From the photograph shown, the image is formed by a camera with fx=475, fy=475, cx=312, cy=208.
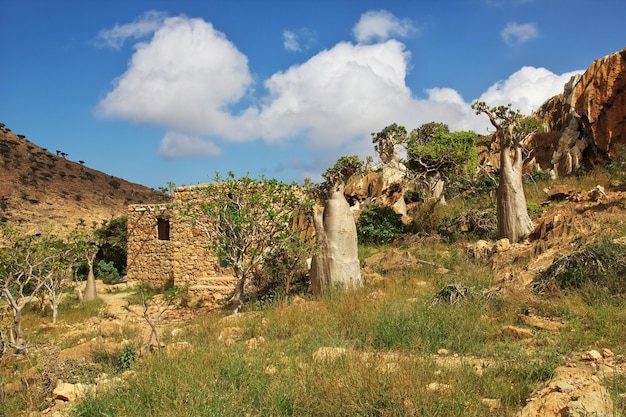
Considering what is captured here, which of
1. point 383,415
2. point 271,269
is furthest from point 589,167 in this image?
point 383,415

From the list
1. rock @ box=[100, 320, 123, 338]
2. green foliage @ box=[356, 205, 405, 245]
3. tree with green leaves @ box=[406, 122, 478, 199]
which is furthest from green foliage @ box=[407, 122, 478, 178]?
rock @ box=[100, 320, 123, 338]

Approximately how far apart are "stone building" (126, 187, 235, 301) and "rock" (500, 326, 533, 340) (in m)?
8.47

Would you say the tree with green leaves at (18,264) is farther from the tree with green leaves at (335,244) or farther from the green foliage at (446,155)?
the green foliage at (446,155)

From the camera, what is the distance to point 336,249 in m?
7.83

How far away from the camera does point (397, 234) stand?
11.8 meters

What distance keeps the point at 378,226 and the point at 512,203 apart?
154 inches

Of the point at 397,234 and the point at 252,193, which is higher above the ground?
the point at 252,193

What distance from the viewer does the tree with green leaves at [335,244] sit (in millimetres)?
7785

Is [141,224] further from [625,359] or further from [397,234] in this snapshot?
[625,359]

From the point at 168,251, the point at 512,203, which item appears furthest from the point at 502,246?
the point at 168,251

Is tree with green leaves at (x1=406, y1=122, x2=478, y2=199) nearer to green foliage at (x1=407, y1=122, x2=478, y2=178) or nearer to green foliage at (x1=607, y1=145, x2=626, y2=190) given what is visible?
green foliage at (x1=407, y1=122, x2=478, y2=178)

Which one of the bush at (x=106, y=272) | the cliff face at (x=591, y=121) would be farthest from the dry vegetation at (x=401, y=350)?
the bush at (x=106, y=272)

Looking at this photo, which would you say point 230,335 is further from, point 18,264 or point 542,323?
point 18,264

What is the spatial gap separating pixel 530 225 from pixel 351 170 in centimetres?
359
